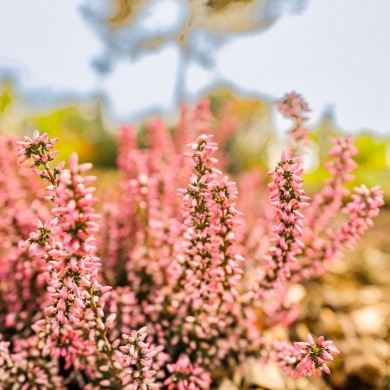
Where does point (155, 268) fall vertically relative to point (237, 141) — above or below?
below

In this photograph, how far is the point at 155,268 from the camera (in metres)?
2.27

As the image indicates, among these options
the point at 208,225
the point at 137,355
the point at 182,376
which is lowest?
the point at 182,376

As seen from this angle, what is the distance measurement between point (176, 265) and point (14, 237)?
0.87 metres

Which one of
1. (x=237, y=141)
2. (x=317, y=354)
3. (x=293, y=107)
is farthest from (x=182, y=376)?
(x=237, y=141)

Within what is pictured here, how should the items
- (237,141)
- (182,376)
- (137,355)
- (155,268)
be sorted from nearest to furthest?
(137,355) < (182,376) < (155,268) < (237,141)

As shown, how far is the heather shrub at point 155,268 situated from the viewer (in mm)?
1407

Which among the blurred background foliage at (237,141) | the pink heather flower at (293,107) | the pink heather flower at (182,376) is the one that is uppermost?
the blurred background foliage at (237,141)

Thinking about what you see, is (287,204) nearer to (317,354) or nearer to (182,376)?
(317,354)

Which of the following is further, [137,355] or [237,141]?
[237,141]

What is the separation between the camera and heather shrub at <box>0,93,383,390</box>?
4.62ft

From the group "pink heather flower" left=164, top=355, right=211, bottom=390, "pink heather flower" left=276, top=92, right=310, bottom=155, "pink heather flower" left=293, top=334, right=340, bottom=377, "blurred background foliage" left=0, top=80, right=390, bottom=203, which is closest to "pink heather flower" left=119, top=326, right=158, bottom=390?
"pink heather flower" left=164, top=355, right=211, bottom=390

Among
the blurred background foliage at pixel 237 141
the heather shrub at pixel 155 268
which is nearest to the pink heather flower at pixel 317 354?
the heather shrub at pixel 155 268

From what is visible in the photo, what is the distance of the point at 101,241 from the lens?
106 inches

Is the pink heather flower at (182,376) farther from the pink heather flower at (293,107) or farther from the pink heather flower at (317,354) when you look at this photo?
the pink heather flower at (293,107)
